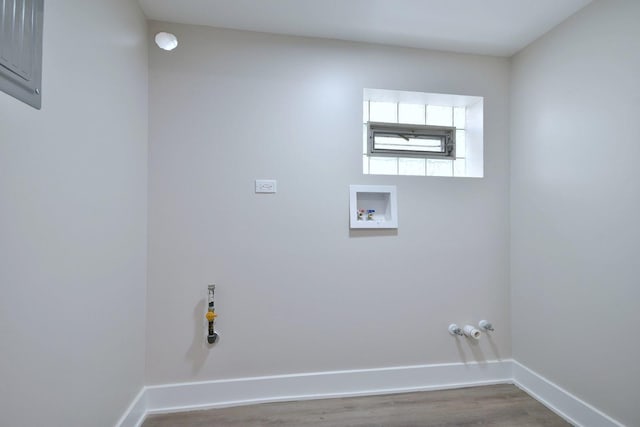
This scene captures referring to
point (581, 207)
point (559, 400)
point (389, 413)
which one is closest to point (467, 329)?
point (559, 400)

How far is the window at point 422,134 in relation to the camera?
85.2 inches

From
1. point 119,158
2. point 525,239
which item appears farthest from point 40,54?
point 525,239

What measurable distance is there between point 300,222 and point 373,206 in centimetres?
57

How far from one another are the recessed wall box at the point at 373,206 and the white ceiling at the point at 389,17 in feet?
3.46

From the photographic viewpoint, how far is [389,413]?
1.74 metres

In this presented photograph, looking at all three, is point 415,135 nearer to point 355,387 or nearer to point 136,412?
point 355,387

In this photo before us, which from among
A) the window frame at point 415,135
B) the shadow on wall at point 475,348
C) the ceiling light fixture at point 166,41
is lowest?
the shadow on wall at point 475,348

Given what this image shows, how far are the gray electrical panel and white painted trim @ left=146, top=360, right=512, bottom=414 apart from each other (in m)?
1.75

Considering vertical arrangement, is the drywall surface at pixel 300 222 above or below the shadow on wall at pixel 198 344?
above

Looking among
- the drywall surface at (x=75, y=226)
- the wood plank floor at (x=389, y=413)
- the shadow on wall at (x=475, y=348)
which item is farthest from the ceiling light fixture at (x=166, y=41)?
the shadow on wall at (x=475, y=348)

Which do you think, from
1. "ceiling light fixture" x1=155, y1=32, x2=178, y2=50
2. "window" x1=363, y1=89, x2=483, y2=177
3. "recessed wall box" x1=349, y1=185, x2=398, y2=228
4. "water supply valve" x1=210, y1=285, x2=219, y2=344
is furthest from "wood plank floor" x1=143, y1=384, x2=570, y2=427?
"ceiling light fixture" x1=155, y1=32, x2=178, y2=50

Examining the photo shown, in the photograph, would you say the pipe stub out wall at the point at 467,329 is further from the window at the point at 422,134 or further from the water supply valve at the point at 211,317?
the water supply valve at the point at 211,317

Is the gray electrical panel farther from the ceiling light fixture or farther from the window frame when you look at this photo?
the window frame

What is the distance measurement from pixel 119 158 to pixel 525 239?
8.68ft
